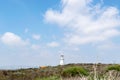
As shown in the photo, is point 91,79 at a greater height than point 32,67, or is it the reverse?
point 32,67

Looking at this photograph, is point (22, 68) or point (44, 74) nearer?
point (44, 74)

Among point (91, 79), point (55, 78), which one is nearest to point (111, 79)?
point (91, 79)

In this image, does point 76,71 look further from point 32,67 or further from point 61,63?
point 61,63

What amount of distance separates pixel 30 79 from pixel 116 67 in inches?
209

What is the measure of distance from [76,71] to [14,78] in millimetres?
3427

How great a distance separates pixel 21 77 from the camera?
20297 mm

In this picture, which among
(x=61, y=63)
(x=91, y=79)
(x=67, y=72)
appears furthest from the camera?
(x=61, y=63)

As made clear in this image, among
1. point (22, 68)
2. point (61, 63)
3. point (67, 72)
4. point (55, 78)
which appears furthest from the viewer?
point (61, 63)

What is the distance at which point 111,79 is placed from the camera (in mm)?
8266

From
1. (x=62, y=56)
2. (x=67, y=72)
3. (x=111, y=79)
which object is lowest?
(x=111, y=79)

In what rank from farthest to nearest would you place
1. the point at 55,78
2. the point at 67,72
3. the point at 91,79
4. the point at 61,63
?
the point at 61,63, the point at 67,72, the point at 55,78, the point at 91,79

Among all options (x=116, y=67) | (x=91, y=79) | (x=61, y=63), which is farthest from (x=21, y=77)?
(x=91, y=79)

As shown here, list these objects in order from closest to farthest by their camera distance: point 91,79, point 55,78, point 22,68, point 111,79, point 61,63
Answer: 1. point 111,79
2. point 91,79
3. point 55,78
4. point 22,68
5. point 61,63

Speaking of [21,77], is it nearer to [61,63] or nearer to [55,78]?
[55,78]
